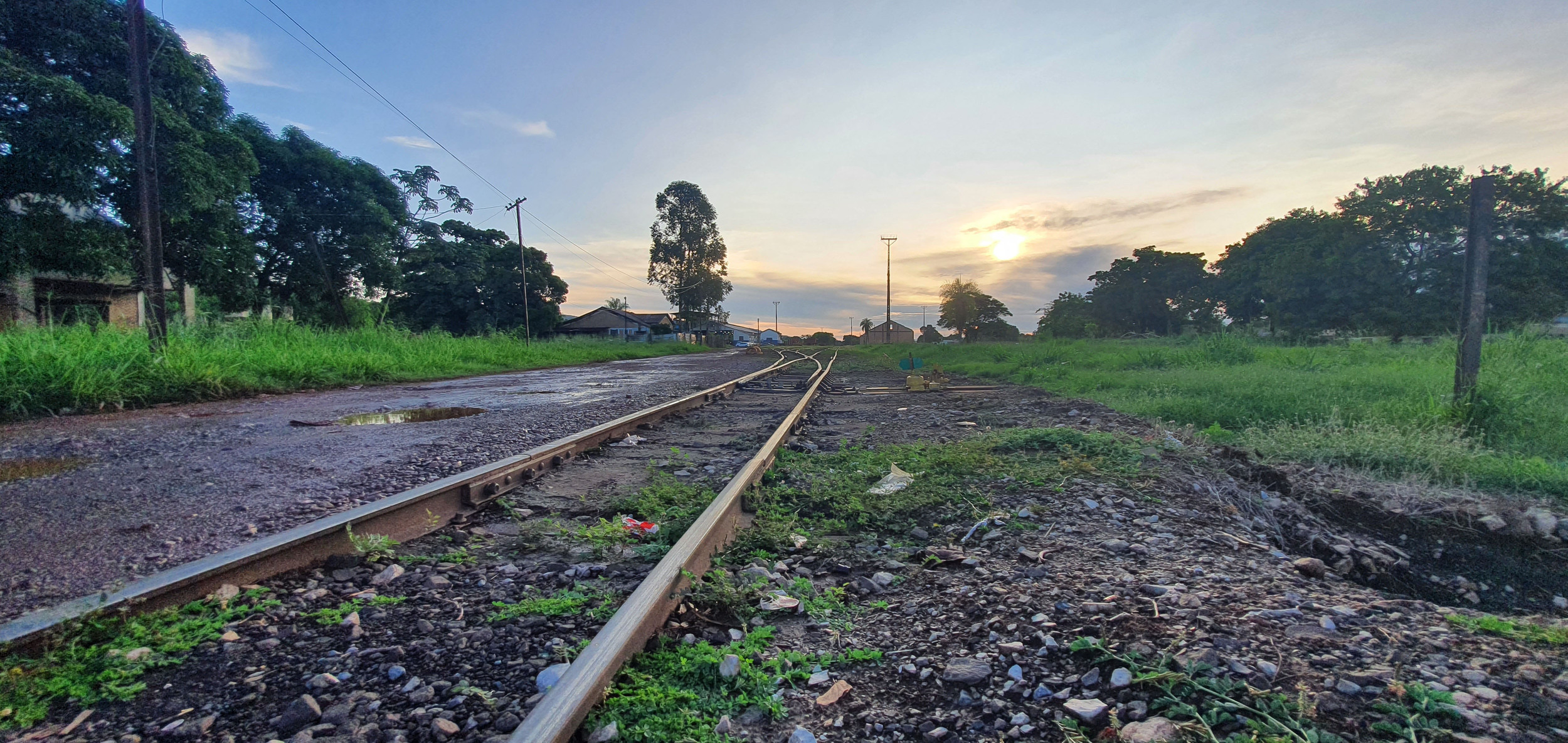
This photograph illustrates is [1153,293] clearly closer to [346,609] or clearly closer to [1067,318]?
[1067,318]

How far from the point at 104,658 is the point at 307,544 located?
72 cm

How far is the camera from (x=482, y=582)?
228 centimetres

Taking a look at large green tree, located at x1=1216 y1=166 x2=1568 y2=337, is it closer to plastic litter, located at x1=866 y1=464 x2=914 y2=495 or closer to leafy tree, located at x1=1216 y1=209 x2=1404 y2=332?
leafy tree, located at x1=1216 y1=209 x2=1404 y2=332

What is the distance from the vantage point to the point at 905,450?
15.8ft

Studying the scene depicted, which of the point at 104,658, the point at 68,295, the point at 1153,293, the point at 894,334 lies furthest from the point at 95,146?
the point at 894,334

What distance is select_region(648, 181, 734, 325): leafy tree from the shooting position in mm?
46812

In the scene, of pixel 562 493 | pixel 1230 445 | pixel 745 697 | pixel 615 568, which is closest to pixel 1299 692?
pixel 745 697

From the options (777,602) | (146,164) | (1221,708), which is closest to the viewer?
(1221,708)

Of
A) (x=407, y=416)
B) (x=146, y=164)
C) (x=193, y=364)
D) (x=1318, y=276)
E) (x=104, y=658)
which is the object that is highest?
(x=1318, y=276)

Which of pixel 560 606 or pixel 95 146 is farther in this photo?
pixel 95 146

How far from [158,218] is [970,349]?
2457 cm

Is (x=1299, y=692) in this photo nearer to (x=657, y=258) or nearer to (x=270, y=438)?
(x=270, y=438)

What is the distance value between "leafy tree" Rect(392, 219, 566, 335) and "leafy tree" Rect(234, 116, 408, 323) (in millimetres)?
8849

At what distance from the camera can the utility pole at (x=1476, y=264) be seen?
4527 millimetres
